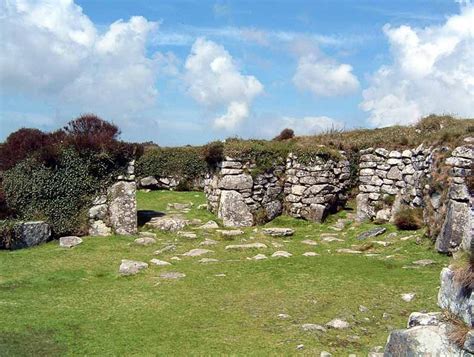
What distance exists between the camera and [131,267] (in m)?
12.2

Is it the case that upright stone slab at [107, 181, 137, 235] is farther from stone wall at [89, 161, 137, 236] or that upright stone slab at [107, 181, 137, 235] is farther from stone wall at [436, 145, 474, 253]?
stone wall at [436, 145, 474, 253]

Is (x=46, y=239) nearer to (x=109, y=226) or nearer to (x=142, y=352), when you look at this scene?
(x=109, y=226)

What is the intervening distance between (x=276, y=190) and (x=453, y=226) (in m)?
8.56

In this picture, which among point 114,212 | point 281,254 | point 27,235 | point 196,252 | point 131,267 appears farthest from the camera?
point 114,212

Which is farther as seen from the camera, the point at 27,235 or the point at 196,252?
the point at 27,235

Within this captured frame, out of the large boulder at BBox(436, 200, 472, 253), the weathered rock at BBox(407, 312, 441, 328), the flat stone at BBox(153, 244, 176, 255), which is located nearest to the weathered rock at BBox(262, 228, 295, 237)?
the flat stone at BBox(153, 244, 176, 255)

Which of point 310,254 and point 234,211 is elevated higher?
point 234,211

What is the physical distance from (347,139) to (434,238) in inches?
360

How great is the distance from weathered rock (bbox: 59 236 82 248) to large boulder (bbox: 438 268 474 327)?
39.2 ft

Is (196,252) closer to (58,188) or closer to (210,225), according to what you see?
(210,225)

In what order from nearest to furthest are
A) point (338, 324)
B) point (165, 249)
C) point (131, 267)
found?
point (338, 324), point (131, 267), point (165, 249)

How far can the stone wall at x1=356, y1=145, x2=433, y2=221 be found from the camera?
18.2 meters

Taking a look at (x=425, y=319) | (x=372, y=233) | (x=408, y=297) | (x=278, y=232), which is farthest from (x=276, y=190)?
(x=425, y=319)

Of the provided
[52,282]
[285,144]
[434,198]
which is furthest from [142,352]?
[285,144]
